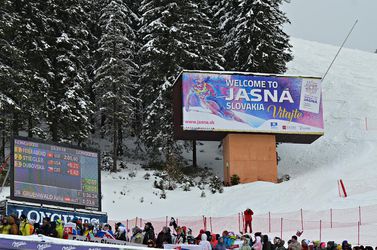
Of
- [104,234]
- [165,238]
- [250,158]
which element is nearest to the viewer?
[104,234]

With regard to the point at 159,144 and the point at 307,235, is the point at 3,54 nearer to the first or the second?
the point at 159,144

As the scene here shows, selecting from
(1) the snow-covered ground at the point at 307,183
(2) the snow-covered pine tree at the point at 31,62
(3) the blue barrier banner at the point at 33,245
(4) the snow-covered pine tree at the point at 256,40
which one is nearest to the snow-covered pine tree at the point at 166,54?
(4) the snow-covered pine tree at the point at 256,40

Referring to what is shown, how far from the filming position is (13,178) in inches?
983

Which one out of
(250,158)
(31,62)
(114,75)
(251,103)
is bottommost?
(250,158)

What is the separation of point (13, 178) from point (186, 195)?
19.1 meters

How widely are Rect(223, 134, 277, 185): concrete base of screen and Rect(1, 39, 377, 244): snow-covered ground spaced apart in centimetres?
132

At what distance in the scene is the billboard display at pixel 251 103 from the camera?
4484 centimetres

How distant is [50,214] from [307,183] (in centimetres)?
2126

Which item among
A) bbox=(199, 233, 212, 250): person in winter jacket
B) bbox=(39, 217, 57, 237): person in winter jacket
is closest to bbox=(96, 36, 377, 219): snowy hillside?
bbox=(199, 233, 212, 250): person in winter jacket

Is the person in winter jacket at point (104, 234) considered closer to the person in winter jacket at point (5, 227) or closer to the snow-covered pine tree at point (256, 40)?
the person in winter jacket at point (5, 227)

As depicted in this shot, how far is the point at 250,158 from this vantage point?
4559cm

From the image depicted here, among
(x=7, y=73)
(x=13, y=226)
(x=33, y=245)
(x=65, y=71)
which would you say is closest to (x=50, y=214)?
(x=13, y=226)

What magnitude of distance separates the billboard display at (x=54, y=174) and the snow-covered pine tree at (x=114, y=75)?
19.5 metres

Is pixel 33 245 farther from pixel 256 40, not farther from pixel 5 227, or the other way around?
pixel 256 40
